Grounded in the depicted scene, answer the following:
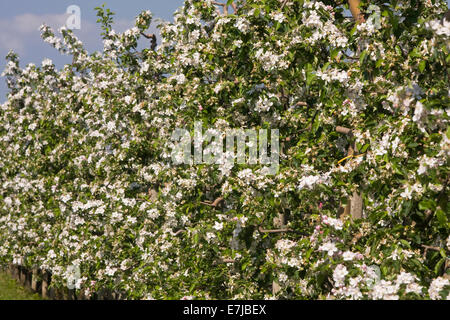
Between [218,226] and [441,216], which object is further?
[218,226]

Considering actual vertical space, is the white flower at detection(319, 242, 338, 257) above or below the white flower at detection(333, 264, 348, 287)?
above

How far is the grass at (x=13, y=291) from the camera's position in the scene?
2117 cm

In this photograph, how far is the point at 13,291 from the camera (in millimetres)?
22844

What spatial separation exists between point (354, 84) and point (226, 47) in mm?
2335

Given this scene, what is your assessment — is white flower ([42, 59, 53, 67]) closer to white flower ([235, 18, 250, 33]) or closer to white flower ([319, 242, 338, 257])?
white flower ([235, 18, 250, 33])

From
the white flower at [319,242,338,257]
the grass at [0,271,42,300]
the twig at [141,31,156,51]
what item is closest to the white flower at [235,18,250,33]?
the white flower at [319,242,338,257]

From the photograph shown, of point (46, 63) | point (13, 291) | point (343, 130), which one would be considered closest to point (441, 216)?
point (343, 130)

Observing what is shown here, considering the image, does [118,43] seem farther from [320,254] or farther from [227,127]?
[320,254]

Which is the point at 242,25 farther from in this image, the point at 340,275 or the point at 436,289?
the point at 436,289

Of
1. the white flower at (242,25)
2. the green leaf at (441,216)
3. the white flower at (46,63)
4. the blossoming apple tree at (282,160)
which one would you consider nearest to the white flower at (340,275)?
the blossoming apple tree at (282,160)

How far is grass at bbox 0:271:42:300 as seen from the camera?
21.2m

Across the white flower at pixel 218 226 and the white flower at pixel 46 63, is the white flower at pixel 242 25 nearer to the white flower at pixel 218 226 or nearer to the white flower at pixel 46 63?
the white flower at pixel 218 226

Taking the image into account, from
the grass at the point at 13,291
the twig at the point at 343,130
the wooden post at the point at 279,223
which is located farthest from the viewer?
the grass at the point at 13,291

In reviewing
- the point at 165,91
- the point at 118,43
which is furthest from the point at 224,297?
the point at 118,43
